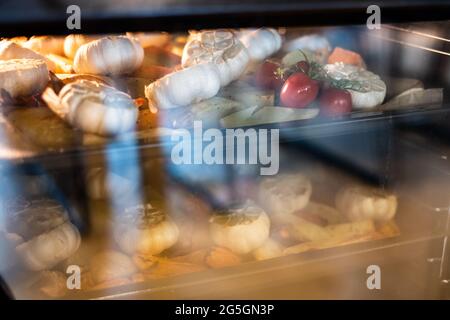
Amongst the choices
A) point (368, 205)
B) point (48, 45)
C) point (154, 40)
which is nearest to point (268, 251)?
point (368, 205)

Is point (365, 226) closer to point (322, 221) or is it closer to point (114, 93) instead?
point (322, 221)

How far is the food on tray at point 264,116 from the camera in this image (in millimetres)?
1313

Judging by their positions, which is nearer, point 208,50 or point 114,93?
point 114,93

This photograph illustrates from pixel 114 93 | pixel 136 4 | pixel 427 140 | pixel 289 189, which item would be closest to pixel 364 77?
pixel 427 140

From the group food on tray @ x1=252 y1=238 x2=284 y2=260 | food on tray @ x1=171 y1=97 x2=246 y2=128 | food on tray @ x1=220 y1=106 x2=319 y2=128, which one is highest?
food on tray @ x1=171 y1=97 x2=246 y2=128

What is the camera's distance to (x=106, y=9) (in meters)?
0.92

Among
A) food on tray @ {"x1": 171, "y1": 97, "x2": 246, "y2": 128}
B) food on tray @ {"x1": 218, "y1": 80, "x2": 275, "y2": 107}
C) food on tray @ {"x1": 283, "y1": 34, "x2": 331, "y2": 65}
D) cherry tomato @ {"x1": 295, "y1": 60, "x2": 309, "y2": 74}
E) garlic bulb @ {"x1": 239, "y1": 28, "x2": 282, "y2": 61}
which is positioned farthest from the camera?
food on tray @ {"x1": 283, "y1": 34, "x2": 331, "y2": 65}

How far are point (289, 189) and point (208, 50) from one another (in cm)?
41

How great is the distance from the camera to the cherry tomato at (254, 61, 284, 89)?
147 cm

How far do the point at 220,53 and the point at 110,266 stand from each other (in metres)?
0.55

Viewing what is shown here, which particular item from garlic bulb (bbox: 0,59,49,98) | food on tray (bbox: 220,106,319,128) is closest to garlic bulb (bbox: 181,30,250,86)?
food on tray (bbox: 220,106,319,128)

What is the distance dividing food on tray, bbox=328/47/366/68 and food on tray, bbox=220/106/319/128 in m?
0.39

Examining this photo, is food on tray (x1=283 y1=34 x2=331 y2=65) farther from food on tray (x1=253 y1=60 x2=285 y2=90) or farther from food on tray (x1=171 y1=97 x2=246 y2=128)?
food on tray (x1=171 y1=97 x2=246 y2=128)

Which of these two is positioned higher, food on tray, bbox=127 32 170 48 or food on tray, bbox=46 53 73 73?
food on tray, bbox=127 32 170 48
